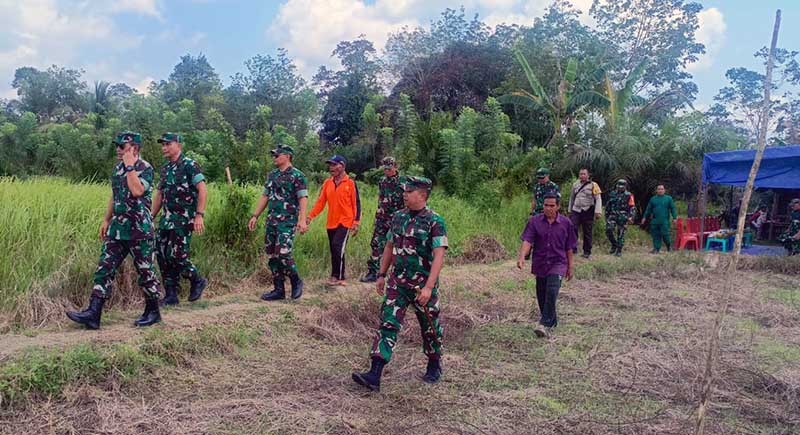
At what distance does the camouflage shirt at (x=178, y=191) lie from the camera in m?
5.73

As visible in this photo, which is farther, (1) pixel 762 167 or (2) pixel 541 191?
(1) pixel 762 167

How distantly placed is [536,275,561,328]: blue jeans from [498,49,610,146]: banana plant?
11974mm

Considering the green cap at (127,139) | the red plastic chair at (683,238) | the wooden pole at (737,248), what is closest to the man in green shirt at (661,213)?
the red plastic chair at (683,238)

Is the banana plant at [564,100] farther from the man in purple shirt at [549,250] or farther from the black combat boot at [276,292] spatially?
the black combat boot at [276,292]

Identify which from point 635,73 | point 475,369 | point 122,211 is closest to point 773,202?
point 635,73

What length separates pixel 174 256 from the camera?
579cm

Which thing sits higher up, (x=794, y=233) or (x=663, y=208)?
(x=663, y=208)

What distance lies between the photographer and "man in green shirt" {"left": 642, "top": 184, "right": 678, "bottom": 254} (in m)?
12.0

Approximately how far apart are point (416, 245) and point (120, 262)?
2.52 meters

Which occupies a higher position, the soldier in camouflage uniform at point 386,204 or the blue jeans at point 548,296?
the soldier in camouflage uniform at point 386,204

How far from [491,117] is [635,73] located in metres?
5.50

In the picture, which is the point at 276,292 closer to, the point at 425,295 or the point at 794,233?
the point at 425,295

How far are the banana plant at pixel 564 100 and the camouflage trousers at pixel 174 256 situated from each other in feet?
44.3

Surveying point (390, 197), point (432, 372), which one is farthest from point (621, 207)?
point (432, 372)
